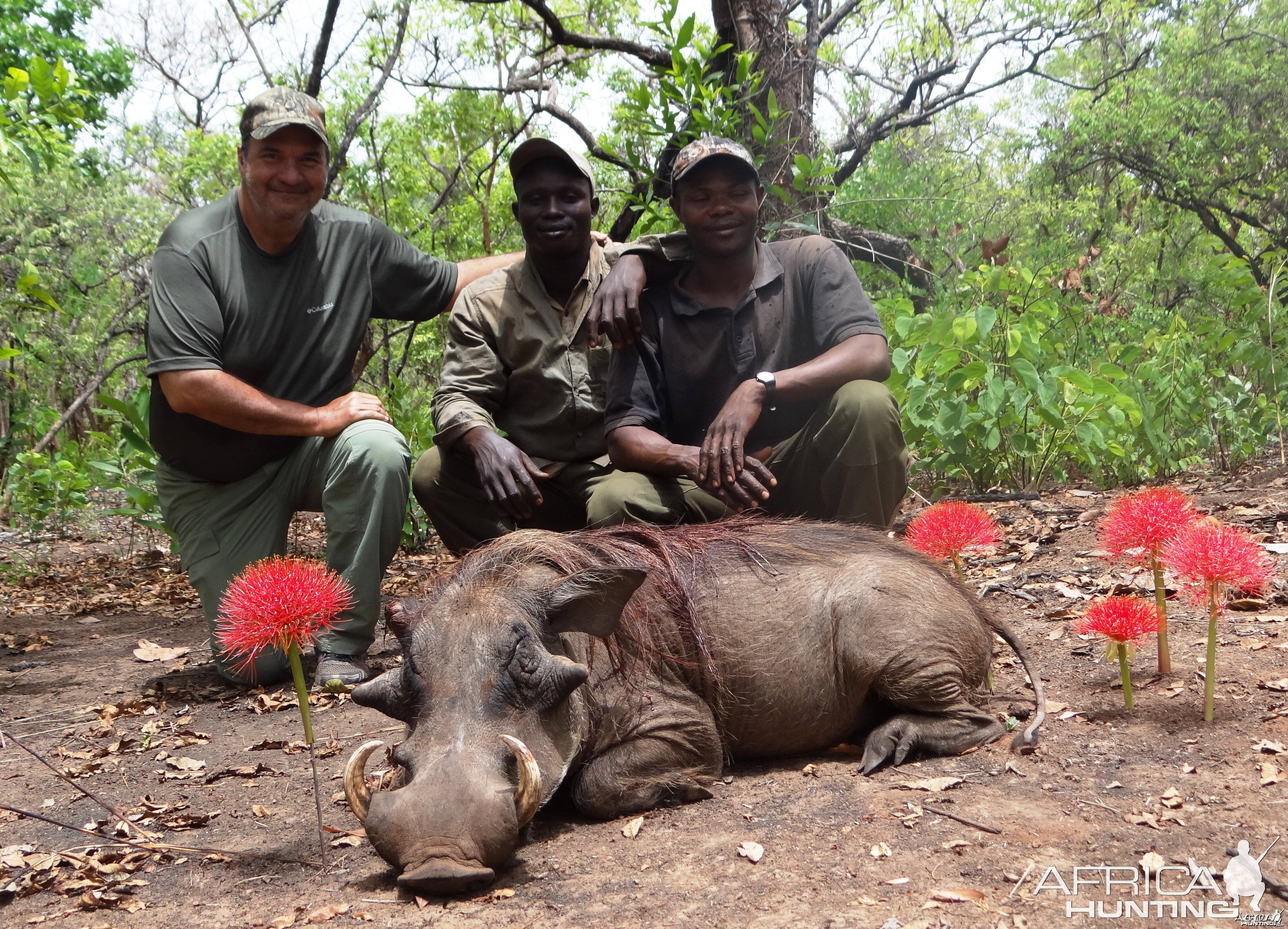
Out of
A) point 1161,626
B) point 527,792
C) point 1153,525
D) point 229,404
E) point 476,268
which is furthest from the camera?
point 476,268

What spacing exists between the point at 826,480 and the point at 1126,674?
4.36 ft

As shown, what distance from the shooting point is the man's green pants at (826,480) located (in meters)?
3.82

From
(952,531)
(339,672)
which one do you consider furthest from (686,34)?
(339,672)

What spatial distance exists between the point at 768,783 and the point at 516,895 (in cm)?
92

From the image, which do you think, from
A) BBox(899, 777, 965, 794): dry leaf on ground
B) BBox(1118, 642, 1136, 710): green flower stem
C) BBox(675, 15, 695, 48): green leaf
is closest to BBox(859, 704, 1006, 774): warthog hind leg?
BBox(899, 777, 965, 794): dry leaf on ground

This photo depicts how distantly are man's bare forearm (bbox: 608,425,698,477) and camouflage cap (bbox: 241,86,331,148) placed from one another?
6.41ft

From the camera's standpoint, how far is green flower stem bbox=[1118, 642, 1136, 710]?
295 cm

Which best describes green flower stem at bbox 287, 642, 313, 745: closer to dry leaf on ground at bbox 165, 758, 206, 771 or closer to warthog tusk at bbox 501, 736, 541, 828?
warthog tusk at bbox 501, 736, 541, 828

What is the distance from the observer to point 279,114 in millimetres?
4480

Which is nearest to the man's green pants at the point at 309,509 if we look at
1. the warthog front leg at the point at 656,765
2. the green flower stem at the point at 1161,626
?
the warthog front leg at the point at 656,765

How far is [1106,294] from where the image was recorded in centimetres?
864

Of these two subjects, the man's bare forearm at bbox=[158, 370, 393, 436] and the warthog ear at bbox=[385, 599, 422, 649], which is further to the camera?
the man's bare forearm at bbox=[158, 370, 393, 436]

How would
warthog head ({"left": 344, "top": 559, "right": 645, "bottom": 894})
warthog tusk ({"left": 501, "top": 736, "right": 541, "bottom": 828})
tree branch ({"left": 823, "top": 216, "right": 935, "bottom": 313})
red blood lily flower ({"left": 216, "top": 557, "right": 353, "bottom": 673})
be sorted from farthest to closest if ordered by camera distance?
1. tree branch ({"left": 823, "top": 216, "right": 935, "bottom": 313})
2. red blood lily flower ({"left": 216, "top": 557, "right": 353, "bottom": 673})
3. warthog tusk ({"left": 501, "top": 736, "right": 541, "bottom": 828})
4. warthog head ({"left": 344, "top": 559, "right": 645, "bottom": 894})

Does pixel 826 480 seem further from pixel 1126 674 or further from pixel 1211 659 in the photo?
pixel 1211 659
